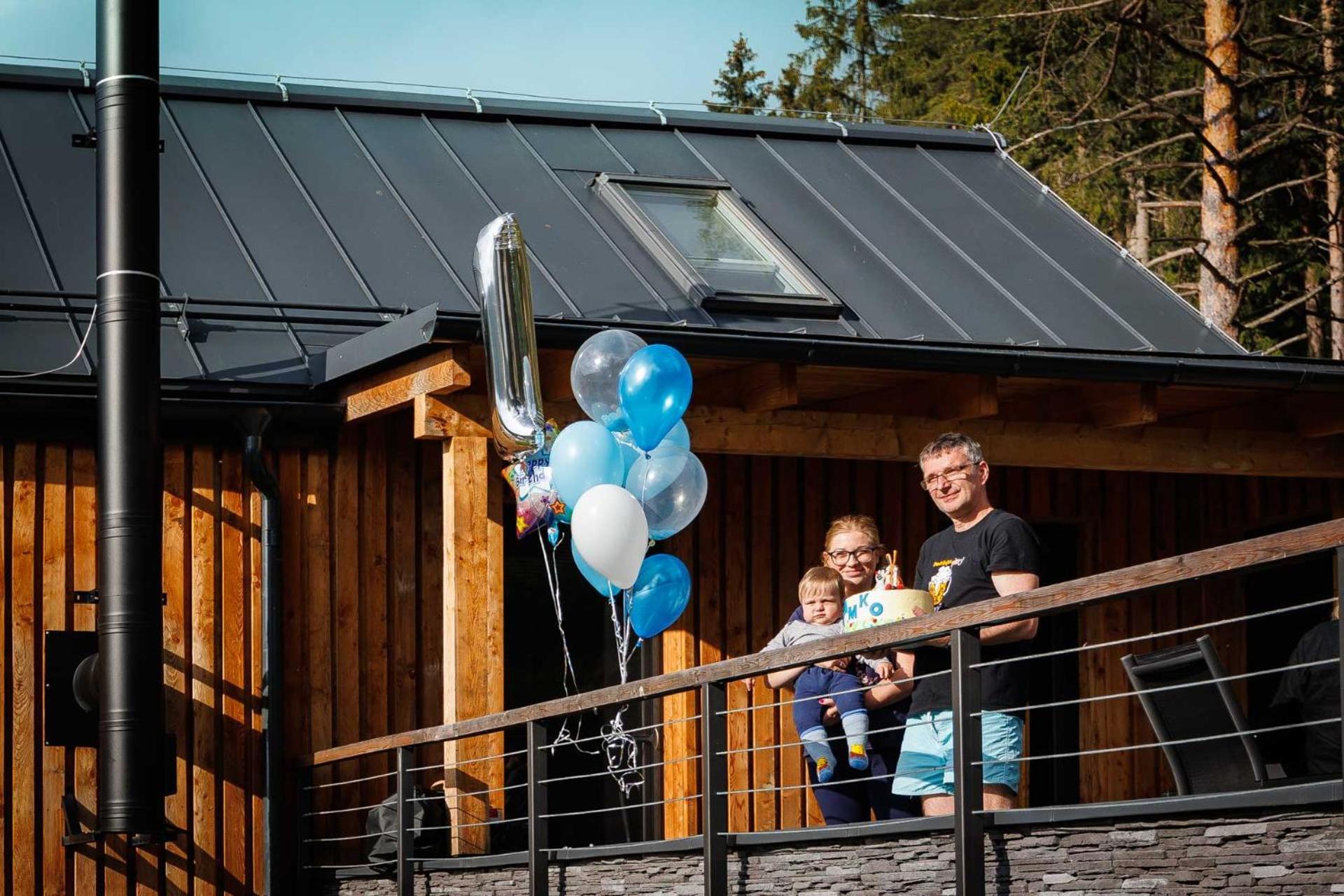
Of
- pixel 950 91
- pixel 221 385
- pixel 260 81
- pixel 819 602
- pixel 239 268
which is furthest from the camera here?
pixel 950 91

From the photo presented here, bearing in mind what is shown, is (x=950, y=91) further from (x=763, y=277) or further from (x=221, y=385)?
(x=221, y=385)

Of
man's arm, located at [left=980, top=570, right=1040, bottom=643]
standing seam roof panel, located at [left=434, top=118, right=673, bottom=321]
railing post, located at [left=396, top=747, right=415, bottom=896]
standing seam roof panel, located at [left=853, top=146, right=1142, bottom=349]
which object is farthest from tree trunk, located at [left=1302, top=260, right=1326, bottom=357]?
man's arm, located at [left=980, top=570, right=1040, bottom=643]

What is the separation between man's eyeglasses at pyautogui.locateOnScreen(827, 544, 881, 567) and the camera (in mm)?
7188

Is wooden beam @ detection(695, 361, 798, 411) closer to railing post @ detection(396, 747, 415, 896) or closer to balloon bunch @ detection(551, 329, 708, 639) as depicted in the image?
balloon bunch @ detection(551, 329, 708, 639)

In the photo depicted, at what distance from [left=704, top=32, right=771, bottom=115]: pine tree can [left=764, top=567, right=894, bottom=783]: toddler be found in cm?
2579

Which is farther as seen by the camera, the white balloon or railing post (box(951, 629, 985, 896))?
the white balloon

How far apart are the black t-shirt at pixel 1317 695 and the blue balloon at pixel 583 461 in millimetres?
2623

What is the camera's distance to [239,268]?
10102mm

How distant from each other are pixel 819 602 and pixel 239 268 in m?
4.39

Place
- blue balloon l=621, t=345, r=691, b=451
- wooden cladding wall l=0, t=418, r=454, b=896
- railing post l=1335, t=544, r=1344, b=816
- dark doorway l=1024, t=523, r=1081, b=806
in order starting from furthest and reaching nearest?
dark doorway l=1024, t=523, r=1081, b=806
wooden cladding wall l=0, t=418, r=454, b=896
blue balloon l=621, t=345, r=691, b=451
railing post l=1335, t=544, r=1344, b=816

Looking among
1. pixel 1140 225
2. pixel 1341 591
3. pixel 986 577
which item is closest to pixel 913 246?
pixel 986 577

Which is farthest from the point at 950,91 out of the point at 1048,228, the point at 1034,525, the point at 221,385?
the point at 221,385

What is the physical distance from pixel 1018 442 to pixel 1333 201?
514 inches

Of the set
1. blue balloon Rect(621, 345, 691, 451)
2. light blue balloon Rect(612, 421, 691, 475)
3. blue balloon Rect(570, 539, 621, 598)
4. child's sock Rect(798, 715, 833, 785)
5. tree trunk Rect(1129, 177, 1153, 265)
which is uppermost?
tree trunk Rect(1129, 177, 1153, 265)
